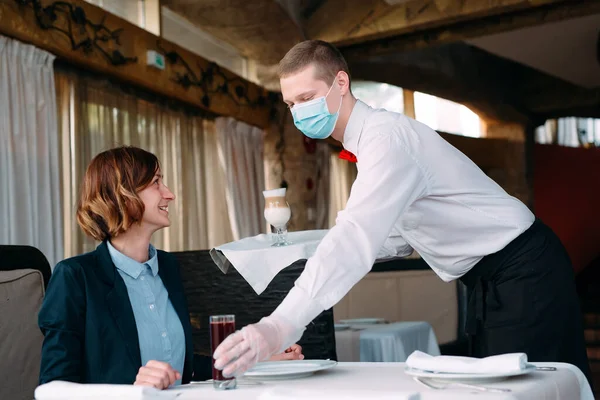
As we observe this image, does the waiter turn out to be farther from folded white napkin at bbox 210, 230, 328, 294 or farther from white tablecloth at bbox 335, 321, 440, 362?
white tablecloth at bbox 335, 321, 440, 362

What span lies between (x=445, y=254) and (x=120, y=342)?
822 millimetres

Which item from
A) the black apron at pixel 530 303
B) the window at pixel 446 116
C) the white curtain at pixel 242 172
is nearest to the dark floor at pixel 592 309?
the window at pixel 446 116

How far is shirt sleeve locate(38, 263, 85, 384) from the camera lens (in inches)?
67.2

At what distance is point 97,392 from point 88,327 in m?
0.53

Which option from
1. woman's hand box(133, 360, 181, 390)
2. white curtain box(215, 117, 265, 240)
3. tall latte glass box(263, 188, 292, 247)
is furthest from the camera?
white curtain box(215, 117, 265, 240)

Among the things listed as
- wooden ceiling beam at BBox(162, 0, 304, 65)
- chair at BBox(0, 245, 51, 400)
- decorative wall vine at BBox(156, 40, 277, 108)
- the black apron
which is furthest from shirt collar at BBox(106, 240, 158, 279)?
wooden ceiling beam at BBox(162, 0, 304, 65)

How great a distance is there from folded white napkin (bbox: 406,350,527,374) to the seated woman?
498 mm

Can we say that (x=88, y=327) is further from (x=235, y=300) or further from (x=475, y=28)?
(x=475, y=28)

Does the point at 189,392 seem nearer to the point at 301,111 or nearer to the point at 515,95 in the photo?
the point at 301,111

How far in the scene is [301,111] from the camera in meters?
2.05

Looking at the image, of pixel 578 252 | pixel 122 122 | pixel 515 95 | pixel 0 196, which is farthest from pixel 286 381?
pixel 578 252

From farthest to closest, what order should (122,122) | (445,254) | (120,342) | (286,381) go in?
(122,122), (445,254), (120,342), (286,381)

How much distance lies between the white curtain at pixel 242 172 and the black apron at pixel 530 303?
562 cm

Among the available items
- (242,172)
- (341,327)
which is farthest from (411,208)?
(242,172)
